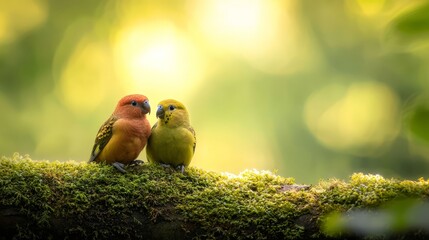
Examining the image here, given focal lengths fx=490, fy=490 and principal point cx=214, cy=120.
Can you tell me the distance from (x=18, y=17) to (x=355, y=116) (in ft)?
17.7

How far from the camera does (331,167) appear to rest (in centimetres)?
716

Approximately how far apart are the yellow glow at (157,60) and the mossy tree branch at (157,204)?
4.28 m

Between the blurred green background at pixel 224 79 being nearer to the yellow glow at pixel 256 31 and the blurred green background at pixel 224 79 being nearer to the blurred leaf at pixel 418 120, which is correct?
the yellow glow at pixel 256 31

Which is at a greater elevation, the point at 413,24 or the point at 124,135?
the point at 124,135

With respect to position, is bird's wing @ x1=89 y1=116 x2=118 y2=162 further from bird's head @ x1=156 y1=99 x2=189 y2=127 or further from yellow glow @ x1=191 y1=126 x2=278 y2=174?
yellow glow @ x1=191 y1=126 x2=278 y2=174

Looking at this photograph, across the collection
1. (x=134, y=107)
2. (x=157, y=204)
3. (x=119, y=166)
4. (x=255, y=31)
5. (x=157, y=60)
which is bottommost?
(x=157, y=204)

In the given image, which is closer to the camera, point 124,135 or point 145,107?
point 124,135

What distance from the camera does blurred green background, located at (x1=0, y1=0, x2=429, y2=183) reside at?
23.2 feet

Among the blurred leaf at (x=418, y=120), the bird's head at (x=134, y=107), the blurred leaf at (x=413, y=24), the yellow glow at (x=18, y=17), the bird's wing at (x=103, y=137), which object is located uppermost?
the yellow glow at (x=18, y=17)

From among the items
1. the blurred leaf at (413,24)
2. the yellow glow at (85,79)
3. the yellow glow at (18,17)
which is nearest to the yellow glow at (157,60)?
the yellow glow at (85,79)

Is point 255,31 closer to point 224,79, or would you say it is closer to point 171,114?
point 224,79

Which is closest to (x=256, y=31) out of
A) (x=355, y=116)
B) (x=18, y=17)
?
(x=355, y=116)

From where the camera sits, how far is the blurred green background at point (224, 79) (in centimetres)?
707

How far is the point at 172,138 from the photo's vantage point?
357cm
